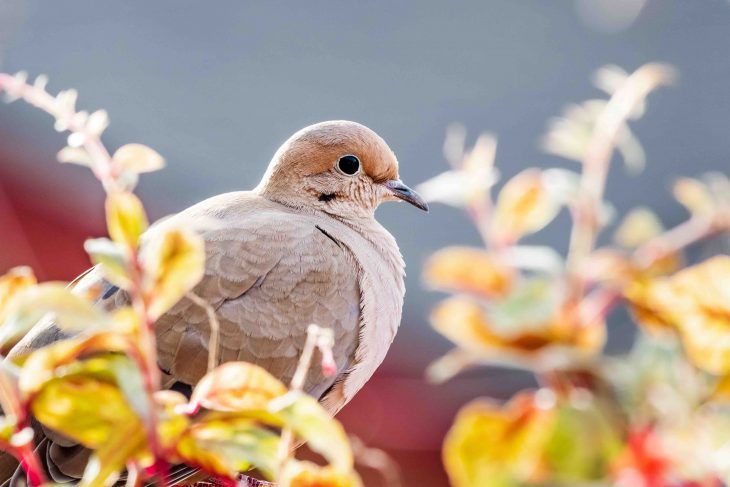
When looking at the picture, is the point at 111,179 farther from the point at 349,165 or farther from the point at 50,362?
the point at 349,165

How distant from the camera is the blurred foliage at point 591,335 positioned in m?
0.31

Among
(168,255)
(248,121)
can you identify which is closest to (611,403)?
(168,255)

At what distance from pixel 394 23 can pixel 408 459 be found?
1.51m

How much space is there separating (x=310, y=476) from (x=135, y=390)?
0.26 ft

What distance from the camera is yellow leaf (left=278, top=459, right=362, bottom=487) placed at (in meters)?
0.39

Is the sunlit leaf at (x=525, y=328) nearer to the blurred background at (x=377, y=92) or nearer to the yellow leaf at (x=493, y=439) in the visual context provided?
the yellow leaf at (x=493, y=439)

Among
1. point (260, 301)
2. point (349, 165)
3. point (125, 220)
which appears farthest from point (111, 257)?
point (349, 165)

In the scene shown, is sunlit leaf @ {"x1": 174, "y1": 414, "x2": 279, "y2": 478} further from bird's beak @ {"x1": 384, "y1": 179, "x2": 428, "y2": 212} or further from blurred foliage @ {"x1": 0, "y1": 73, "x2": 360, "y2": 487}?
bird's beak @ {"x1": 384, "y1": 179, "x2": 428, "y2": 212}

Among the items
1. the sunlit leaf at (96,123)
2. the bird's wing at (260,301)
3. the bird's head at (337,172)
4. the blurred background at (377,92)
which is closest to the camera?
the sunlit leaf at (96,123)

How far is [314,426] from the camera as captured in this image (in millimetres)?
372

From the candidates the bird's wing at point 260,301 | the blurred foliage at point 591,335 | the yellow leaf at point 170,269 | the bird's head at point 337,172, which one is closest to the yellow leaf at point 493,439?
the blurred foliage at point 591,335

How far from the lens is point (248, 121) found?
3.72m

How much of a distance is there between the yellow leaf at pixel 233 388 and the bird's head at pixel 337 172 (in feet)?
4.79

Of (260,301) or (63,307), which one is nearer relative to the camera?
(63,307)
